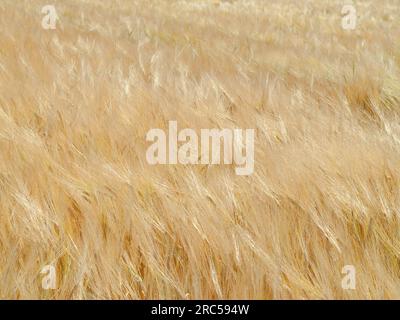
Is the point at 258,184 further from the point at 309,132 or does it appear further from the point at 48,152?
the point at 48,152

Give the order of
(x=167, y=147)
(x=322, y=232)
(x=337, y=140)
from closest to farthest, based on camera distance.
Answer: (x=322, y=232)
(x=167, y=147)
(x=337, y=140)

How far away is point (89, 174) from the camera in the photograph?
1.10 m

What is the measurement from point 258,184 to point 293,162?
114 millimetres

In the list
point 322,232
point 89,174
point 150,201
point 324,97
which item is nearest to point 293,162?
point 322,232

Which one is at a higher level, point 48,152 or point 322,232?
point 48,152

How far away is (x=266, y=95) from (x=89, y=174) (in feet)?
2.91

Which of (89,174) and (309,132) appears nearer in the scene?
(89,174)

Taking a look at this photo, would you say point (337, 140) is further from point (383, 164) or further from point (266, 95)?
point (266, 95)

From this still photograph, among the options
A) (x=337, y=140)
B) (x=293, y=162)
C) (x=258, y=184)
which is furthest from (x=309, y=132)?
(x=258, y=184)
